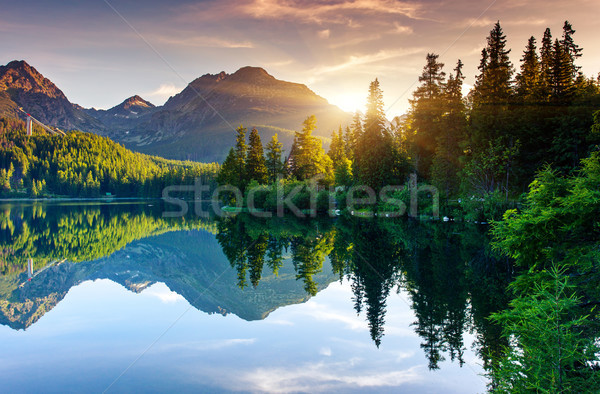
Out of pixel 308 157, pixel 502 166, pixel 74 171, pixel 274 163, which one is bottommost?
pixel 502 166

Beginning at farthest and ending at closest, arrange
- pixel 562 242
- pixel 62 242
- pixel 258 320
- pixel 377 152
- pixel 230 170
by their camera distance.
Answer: pixel 230 170 → pixel 377 152 → pixel 62 242 → pixel 258 320 → pixel 562 242

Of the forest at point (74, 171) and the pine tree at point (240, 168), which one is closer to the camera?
the pine tree at point (240, 168)

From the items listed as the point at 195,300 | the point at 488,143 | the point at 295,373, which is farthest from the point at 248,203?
the point at 295,373

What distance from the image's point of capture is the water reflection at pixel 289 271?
441 inches

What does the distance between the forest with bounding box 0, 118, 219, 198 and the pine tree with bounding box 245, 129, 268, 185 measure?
79.0 m

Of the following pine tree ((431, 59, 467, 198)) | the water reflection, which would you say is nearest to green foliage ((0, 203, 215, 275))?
the water reflection

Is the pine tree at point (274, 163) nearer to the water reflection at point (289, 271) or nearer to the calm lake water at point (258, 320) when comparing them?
the water reflection at point (289, 271)

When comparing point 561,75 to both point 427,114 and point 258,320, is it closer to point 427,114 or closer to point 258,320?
point 427,114

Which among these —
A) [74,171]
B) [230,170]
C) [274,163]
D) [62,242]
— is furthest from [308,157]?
[74,171]

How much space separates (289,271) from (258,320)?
654 centimetres

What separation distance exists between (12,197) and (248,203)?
136 metres

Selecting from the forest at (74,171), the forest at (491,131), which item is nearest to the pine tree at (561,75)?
the forest at (491,131)

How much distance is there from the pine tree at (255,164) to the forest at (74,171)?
7903 cm

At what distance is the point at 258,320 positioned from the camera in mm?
11688
